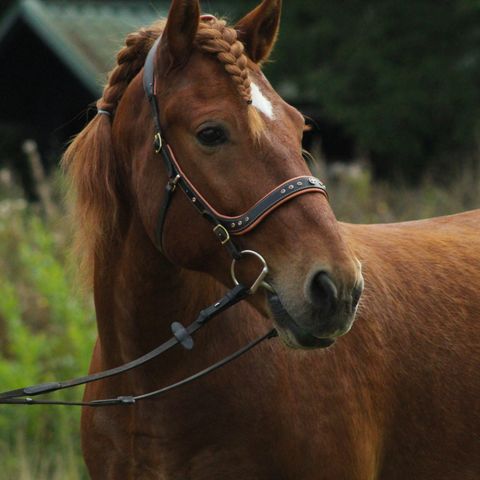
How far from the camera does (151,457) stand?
317 cm

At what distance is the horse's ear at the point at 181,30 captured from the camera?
2955mm

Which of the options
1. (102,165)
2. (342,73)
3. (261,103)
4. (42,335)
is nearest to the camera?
(261,103)

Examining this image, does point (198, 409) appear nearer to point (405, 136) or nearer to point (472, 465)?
point (472, 465)

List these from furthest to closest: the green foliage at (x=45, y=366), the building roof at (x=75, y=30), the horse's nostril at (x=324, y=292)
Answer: the building roof at (x=75, y=30) < the green foliage at (x=45, y=366) < the horse's nostril at (x=324, y=292)

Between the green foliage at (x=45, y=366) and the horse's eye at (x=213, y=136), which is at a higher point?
the horse's eye at (x=213, y=136)

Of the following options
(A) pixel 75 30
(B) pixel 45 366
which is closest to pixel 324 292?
(B) pixel 45 366

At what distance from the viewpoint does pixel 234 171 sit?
2.84m

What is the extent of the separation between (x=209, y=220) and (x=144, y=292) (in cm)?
44

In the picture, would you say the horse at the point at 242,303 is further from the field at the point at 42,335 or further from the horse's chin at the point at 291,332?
the field at the point at 42,335

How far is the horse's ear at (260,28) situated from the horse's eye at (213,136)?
44 cm

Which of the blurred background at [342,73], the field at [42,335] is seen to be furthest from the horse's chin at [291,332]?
the blurred background at [342,73]

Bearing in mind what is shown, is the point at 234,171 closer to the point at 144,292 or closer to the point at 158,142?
the point at 158,142

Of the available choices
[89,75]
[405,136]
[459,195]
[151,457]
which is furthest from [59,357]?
[405,136]

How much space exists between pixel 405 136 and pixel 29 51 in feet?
21.0
